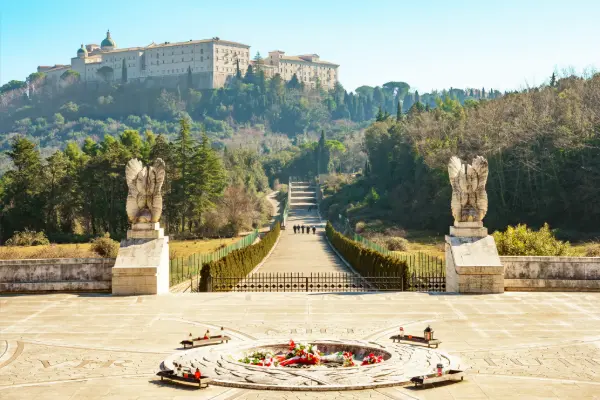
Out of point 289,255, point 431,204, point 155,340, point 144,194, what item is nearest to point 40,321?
point 155,340

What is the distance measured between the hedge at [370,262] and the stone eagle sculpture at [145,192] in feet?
26.3

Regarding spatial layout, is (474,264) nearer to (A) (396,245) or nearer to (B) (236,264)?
(B) (236,264)

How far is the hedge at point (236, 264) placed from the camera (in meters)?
24.5

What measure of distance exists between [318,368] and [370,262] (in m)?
20.9

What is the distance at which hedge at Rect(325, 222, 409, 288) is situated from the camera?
79.5 ft

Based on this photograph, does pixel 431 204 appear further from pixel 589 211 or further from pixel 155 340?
pixel 155 340

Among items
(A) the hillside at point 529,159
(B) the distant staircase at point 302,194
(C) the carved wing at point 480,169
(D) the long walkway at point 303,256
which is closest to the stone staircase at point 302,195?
(B) the distant staircase at point 302,194

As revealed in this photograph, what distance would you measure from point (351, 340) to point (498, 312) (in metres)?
4.82

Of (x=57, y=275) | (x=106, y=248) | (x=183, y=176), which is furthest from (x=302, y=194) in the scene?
(x=57, y=275)

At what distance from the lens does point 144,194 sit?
20.1m

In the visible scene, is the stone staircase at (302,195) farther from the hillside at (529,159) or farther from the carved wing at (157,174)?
the carved wing at (157,174)

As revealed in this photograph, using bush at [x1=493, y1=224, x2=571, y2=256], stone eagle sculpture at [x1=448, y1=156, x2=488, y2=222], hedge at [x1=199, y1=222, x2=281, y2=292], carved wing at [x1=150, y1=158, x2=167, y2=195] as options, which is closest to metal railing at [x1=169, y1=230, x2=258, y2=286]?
hedge at [x1=199, y1=222, x2=281, y2=292]

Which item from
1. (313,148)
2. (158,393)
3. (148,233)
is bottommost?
(158,393)

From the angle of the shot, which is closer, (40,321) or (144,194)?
(40,321)
